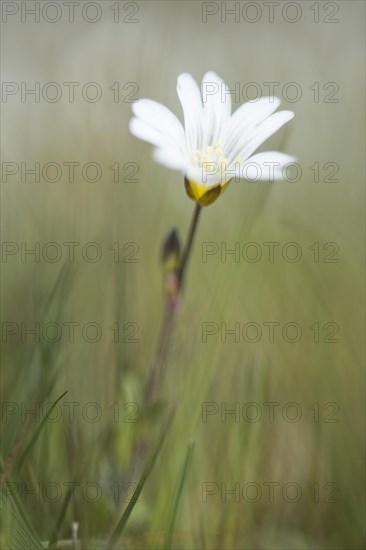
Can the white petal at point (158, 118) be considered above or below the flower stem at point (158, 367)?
above

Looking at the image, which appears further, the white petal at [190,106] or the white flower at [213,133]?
the white petal at [190,106]

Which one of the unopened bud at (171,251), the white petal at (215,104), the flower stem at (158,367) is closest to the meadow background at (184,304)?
the flower stem at (158,367)

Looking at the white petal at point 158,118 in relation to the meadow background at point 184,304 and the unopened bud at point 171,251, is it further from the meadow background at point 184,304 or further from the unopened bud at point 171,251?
the meadow background at point 184,304

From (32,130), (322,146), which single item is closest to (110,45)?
(32,130)

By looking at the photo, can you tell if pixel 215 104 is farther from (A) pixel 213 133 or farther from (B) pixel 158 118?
(B) pixel 158 118

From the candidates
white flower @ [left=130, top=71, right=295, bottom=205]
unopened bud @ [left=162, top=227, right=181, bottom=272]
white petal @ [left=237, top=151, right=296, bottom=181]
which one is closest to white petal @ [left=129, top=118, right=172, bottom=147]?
white flower @ [left=130, top=71, right=295, bottom=205]

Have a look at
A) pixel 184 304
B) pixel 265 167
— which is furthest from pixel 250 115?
pixel 184 304
